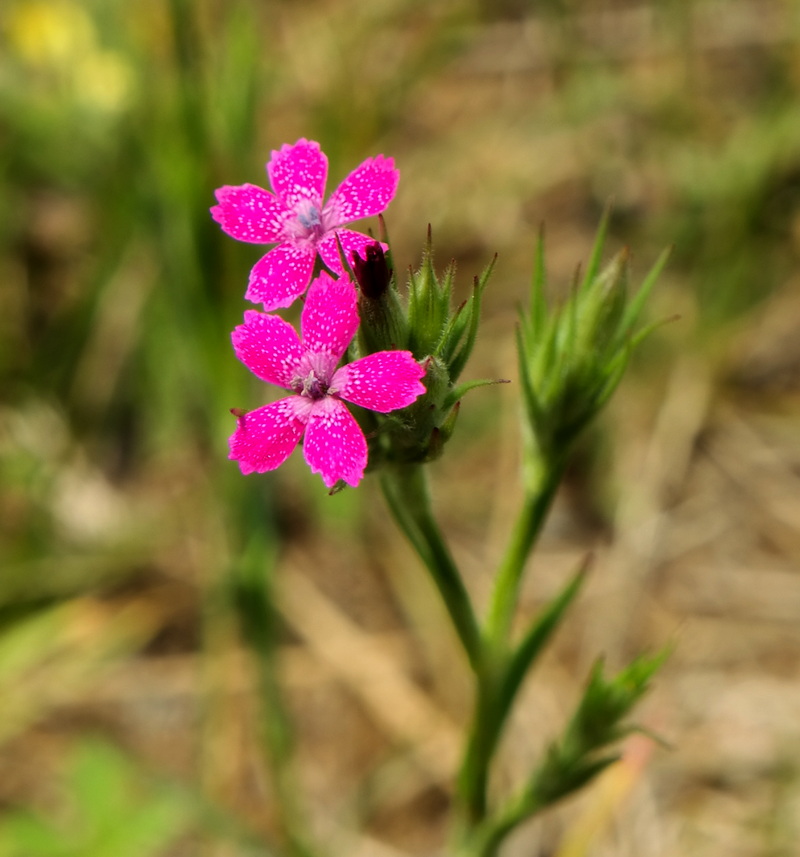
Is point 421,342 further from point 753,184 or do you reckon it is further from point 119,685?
point 753,184

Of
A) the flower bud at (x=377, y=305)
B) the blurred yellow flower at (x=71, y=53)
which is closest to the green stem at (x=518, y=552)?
the flower bud at (x=377, y=305)

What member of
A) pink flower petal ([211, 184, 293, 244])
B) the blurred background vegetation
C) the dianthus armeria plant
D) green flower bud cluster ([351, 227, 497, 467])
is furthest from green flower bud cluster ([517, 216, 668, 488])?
the blurred background vegetation

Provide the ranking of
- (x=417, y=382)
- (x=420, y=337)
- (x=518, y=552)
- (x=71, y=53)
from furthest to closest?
(x=71, y=53)
(x=518, y=552)
(x=420, y=337)
(x=417, y=382)

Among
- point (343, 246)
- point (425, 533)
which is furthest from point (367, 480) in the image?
point (343, 246)

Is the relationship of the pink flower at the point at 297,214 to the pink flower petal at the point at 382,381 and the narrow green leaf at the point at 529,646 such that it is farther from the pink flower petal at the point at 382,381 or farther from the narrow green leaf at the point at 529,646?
the narrow green leaf at the point at 529,646

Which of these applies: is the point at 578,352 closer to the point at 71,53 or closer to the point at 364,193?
the point at 364,193

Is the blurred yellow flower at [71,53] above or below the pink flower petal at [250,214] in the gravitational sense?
above
